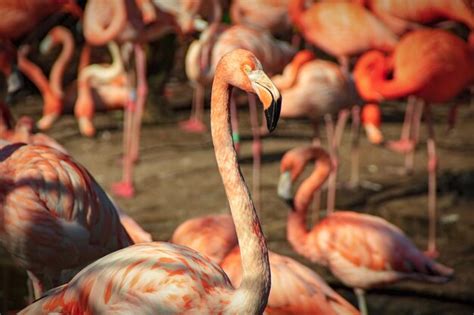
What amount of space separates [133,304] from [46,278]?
117cm

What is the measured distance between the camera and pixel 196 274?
2.60 m

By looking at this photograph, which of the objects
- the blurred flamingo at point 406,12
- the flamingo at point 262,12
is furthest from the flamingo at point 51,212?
the flamingo at point 262,12

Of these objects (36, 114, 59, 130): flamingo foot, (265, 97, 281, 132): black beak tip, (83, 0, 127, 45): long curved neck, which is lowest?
(36, 114, 59, 130): flamingo foot

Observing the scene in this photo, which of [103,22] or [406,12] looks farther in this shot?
[406,12]

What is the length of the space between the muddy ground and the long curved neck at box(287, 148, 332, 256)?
37cm

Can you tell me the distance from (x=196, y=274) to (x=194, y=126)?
512cm

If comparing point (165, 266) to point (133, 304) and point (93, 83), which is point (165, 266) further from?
point (93, 83)

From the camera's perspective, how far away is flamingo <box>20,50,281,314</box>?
2535 mm

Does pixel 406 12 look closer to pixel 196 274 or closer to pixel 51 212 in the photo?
pixel 51 212

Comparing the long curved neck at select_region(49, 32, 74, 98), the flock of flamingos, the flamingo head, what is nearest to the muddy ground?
the flock of flamingos

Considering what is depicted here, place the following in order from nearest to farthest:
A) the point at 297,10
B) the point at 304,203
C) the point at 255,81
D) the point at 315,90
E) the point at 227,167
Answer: the point at 255,81
the point at 227,167
the point at 304,203
the point at 315,90
the point at 297,10

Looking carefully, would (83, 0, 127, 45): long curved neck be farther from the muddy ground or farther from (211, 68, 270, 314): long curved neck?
(211, 68, 270, 314): long curved neck

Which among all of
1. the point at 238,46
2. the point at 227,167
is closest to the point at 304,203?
the point at 238,46

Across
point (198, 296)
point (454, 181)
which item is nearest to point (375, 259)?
point (198, 296)
